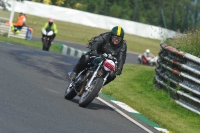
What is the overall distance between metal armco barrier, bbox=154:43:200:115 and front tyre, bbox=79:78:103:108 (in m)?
2.43

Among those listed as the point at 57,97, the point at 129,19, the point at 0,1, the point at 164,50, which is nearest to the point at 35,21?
the point at 129,19

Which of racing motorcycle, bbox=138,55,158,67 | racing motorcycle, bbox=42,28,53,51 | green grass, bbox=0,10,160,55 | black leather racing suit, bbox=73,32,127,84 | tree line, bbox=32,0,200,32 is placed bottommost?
green grass, bbox=0,10,160,55

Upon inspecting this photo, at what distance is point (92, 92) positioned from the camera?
11.7 meters

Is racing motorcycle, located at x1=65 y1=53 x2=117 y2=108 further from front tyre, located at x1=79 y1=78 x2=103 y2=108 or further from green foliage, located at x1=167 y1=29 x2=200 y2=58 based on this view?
green foliage, located at x1=167 y1=29 x2=200 y2=58

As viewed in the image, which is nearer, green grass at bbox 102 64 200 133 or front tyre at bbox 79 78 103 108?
front tyre at bbox 79 78 103 108

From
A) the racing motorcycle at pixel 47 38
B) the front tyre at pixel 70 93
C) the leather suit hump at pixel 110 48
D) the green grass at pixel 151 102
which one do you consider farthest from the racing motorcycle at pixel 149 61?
the leather suit hump at pixel 110 48

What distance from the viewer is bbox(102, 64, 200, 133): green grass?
12.3 metres

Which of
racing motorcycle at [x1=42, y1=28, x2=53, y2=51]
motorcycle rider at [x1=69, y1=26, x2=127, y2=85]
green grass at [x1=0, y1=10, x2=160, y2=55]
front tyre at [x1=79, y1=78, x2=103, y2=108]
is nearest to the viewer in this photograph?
front tyre at [x1=79, y1=78, x2=103, y2=108]

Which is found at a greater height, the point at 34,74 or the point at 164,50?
the point at 164,50

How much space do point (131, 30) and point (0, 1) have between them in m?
17.2

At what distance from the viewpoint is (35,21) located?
2067 inches

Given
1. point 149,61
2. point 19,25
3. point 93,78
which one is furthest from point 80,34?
point 93,78

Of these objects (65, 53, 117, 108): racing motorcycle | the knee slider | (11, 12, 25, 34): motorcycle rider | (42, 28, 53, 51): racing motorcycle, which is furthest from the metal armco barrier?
(11, 12, 25, 34): motorcycle rider

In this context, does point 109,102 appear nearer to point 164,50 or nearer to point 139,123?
point 139,123
